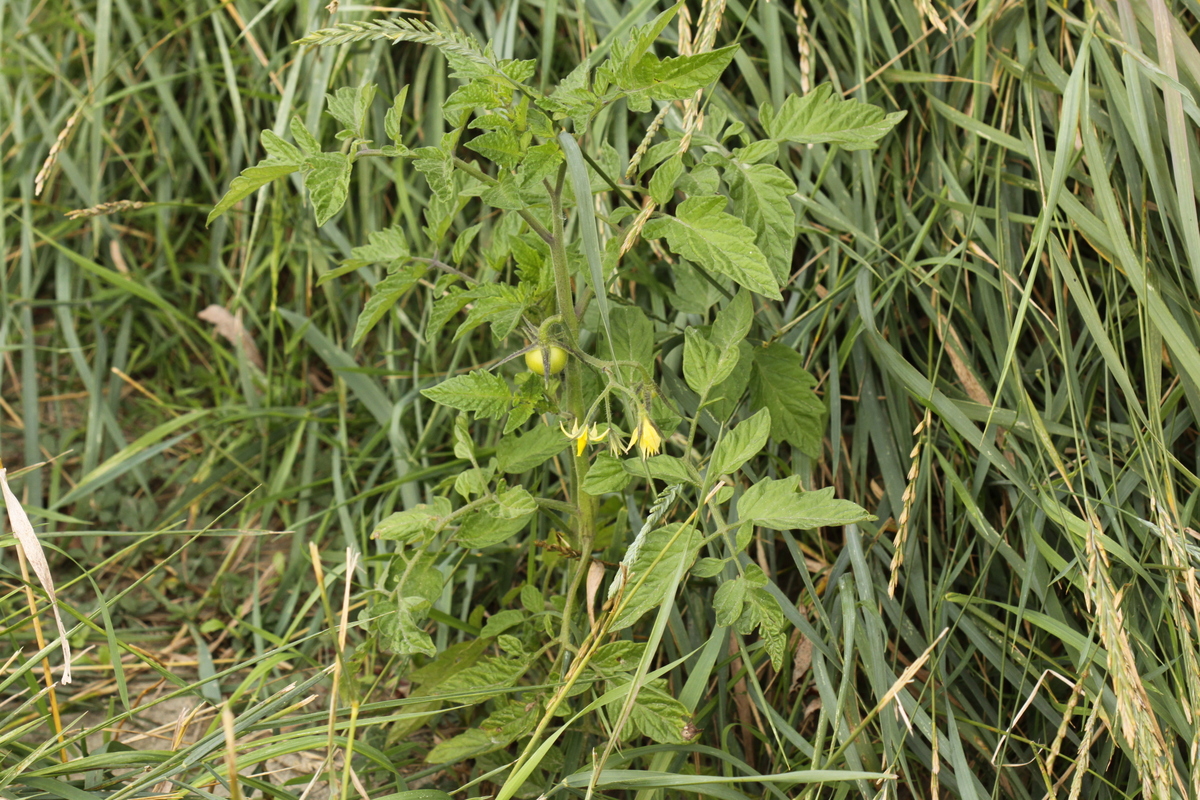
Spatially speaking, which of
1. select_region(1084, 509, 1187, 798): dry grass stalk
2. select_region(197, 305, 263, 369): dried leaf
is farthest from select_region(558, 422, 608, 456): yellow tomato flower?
select_region(197, 305, 263, 369): dried leaf

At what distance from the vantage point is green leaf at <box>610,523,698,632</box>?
3.43ft

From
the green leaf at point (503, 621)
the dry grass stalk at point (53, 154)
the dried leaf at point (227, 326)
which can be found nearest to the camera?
the green leaf at point (503, 621)

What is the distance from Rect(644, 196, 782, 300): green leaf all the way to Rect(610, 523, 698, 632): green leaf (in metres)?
0.30

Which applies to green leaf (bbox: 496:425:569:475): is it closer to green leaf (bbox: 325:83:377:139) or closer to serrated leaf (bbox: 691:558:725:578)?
serrated leaf (bbox: 691:558:725:578)

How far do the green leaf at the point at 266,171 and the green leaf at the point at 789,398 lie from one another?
0.66m

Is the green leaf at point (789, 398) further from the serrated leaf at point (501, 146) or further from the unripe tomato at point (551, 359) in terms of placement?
the serrated leaf at point (501, 146)

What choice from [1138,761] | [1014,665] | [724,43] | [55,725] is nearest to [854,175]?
[724,43]

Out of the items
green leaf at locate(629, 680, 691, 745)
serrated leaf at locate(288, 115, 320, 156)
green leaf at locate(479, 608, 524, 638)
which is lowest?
green leaf at locate(629, 680, 691, 745)

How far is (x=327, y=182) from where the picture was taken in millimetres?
1006

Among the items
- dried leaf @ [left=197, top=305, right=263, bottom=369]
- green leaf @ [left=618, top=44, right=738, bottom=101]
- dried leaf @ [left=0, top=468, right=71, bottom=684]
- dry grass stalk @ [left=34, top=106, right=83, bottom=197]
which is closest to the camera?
green leaf @ [left=618, top=44, right=738, bottom=101]

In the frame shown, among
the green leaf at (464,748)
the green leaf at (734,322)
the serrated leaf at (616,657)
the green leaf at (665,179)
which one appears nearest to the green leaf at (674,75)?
the green leaf at (665,179)

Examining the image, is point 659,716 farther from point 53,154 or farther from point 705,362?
point 53,154

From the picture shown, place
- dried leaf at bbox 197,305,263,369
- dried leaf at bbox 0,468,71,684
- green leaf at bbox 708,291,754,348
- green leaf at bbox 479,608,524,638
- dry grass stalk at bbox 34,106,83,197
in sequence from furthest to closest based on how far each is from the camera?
1. dried leaf at bbox 197,305,263,369
2. dry grass stalk at bbox 34,106,83,197
3. green leaf at bbox 479,608,524,638
4. green leaf at bbox 708,291,754,348
5. dried leaf at bbox 0,468,71,684

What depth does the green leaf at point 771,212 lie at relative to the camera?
3.52ft
